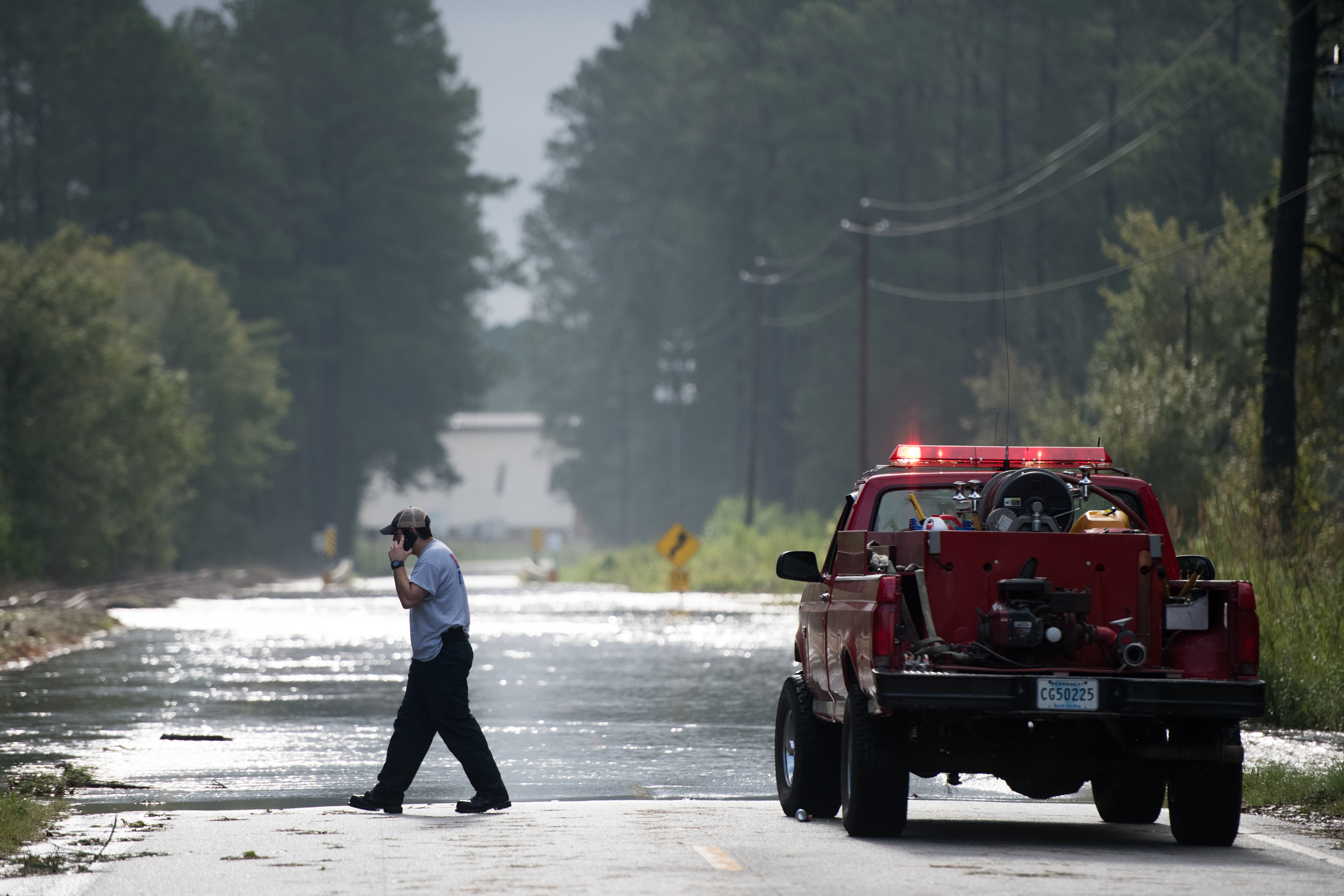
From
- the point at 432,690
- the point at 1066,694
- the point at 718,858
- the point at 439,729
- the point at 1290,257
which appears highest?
the point at 1290,257

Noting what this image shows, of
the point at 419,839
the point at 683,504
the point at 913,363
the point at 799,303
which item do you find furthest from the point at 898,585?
the point at 683,504

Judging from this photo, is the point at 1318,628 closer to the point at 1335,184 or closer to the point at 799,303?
the point at 1335,184

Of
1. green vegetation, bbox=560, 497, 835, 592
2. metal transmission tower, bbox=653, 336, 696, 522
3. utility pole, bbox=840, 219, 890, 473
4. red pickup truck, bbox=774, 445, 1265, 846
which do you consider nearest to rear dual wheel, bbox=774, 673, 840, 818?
red pickup truck, bbox=774, 445, 1265, 846

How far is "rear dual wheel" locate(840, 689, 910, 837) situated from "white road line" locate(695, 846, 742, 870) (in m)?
0.83

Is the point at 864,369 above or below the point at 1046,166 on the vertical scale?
below

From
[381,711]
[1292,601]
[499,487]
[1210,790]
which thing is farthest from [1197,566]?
[499,487]

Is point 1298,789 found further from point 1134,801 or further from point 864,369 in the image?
point 864,369

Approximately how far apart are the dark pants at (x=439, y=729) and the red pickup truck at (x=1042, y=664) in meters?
2.42

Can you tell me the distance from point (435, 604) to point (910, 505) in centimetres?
301

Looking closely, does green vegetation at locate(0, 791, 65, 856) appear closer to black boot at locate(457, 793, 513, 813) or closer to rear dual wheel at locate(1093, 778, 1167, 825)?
black boot at locate(457, 793, 513, 813)

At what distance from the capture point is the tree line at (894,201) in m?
62.7

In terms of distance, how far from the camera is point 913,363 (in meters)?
79.6

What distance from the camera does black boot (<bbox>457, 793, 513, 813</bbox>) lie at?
11.8 meters

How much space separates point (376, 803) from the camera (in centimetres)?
Result: 1183
